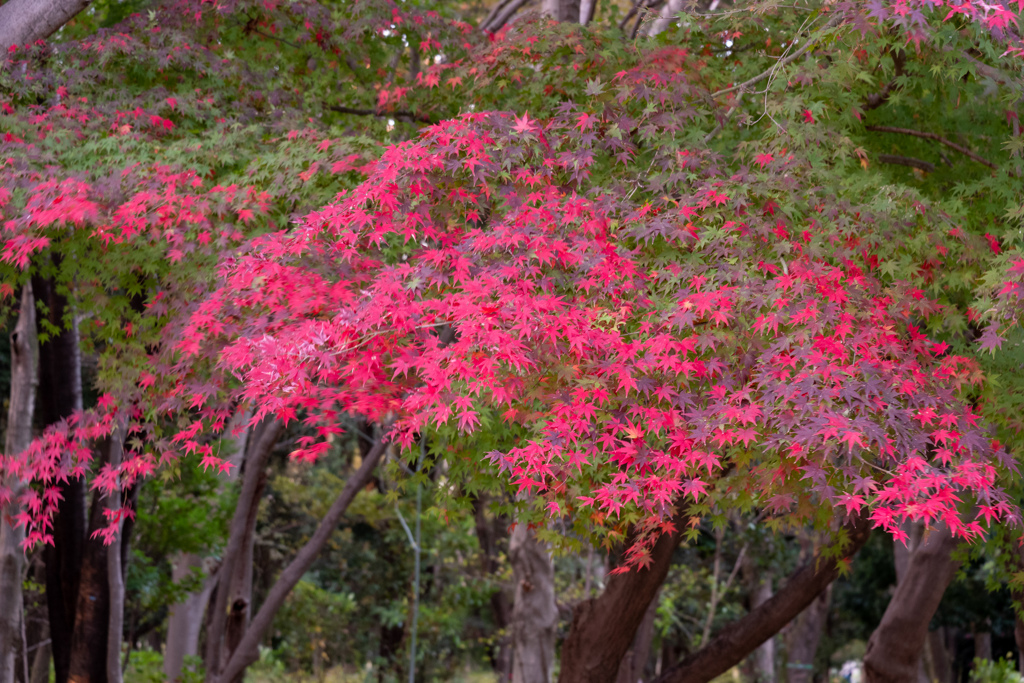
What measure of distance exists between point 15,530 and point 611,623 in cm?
496

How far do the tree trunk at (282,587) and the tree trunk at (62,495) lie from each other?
4.46 ft

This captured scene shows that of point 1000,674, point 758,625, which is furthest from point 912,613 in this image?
point 1000,674

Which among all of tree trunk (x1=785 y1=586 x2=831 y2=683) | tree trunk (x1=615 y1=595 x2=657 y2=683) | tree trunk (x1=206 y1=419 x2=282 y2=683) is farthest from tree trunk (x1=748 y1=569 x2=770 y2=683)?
tree trunk (x1=206 y1=419 x2=282 y2=683)

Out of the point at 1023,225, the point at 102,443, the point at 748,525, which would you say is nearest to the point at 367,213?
the point at 1023,225

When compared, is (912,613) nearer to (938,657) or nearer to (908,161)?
(908,161)

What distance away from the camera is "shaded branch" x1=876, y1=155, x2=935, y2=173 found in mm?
5520

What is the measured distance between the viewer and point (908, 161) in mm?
5586

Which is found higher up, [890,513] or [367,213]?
[367,213]

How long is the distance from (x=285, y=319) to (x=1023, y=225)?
3787 millimetres

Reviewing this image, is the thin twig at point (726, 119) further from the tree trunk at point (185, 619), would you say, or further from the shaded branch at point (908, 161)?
the tree trunk at point (185, 619)

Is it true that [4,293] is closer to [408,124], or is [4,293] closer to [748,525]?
[408,124]

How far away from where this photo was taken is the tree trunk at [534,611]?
25.6ft

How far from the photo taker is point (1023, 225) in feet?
13.8

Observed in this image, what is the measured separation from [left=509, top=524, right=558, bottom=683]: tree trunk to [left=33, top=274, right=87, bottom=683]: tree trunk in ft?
12.4
